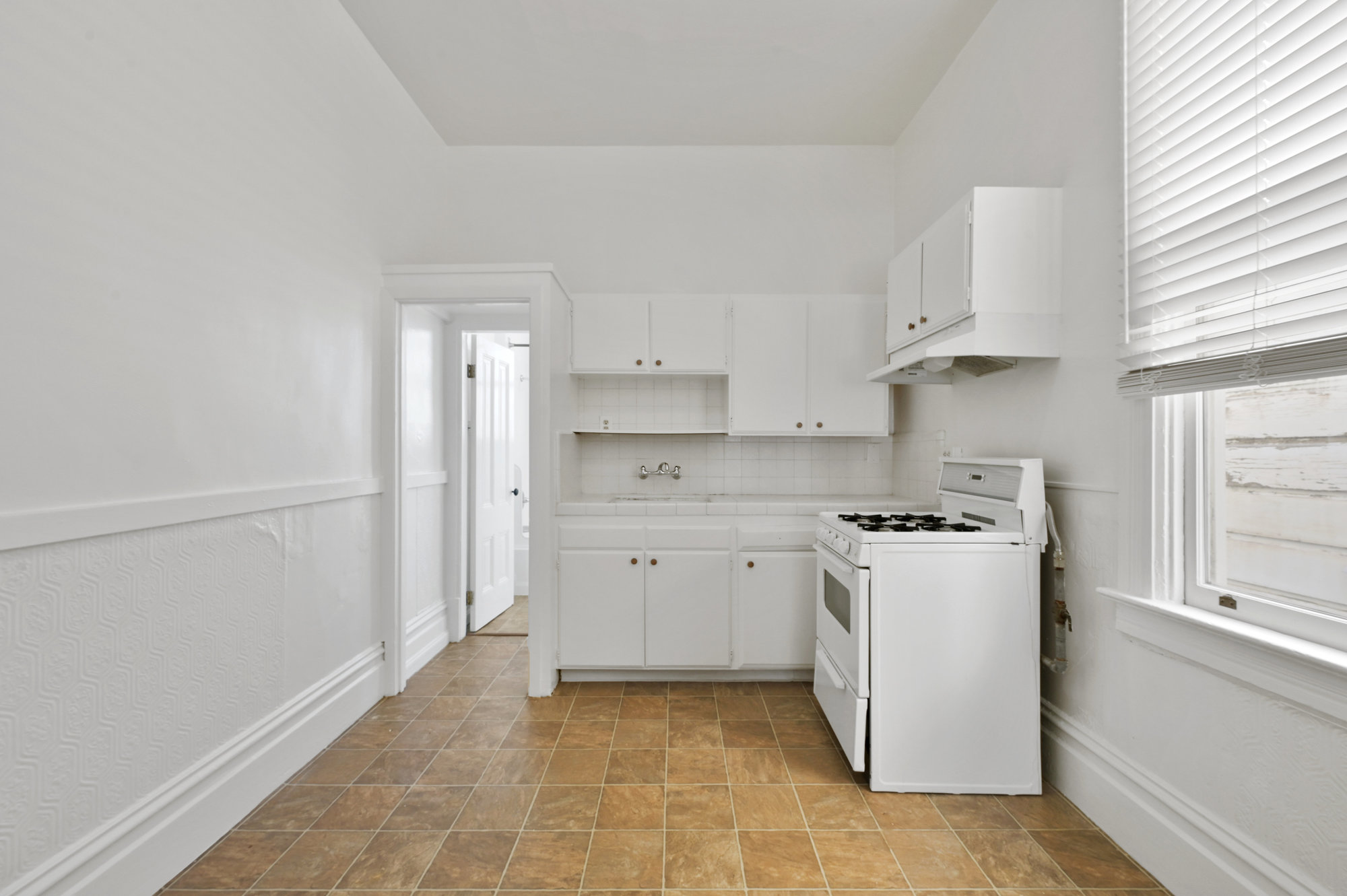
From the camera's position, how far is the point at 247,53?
2102mm

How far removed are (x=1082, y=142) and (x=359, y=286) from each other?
2.99m

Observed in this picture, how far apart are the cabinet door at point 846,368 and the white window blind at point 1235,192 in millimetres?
1687

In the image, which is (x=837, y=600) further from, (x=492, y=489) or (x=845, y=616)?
(x=492, y=489)

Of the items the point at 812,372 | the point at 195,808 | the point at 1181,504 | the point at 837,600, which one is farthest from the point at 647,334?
the point at 195,808

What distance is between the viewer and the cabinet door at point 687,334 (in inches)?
139

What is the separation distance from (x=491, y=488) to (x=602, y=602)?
5.01 ft

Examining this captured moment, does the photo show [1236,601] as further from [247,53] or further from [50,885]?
[247,53]

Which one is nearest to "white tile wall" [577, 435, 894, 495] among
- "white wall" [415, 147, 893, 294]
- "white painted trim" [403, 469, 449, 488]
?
"white painted trim" [403, 469, 449, 488]

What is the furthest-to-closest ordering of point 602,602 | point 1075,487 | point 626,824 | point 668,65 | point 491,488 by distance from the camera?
point 491,488, point 602,602, point 668,65, point 1075,487, point 626,824

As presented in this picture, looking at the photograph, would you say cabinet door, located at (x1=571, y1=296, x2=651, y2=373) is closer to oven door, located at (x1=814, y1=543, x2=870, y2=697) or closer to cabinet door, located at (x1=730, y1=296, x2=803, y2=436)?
cabinet door, located at (x1=730, y1=296, x2=803, y2=436)

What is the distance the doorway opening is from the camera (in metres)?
4.06

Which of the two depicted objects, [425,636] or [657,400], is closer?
[425,636]

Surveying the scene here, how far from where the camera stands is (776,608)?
10.8 ft

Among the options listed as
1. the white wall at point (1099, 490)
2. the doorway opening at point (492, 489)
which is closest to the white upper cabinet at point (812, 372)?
the white wall at point (1099, 490)
